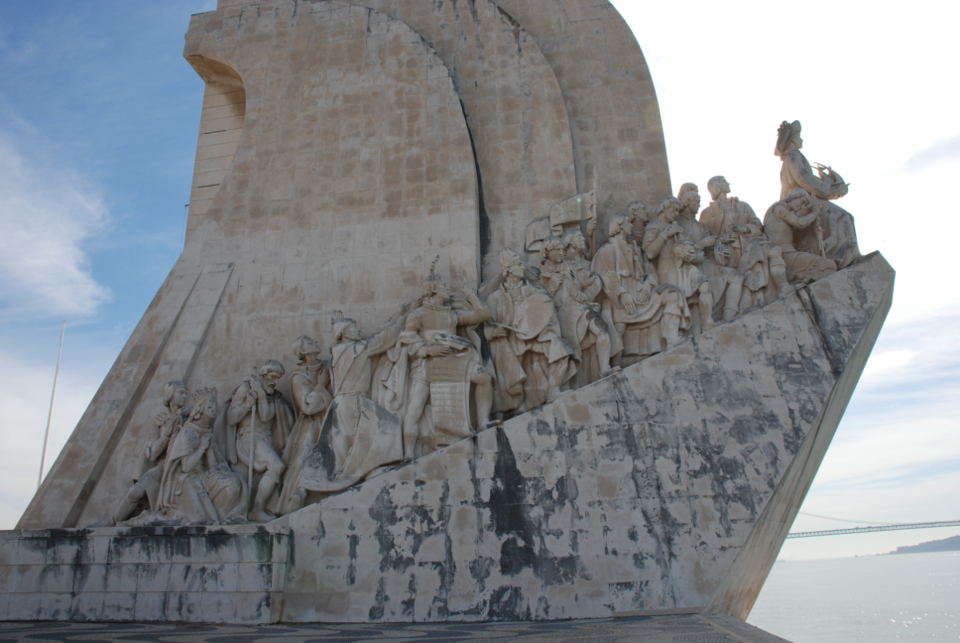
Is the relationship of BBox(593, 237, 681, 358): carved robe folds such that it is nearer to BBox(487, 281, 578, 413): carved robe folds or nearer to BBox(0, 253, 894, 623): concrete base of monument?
BBox(487, 281, 578, 413): carved robe folds

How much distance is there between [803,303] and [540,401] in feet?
9.32

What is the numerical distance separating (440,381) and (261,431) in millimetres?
2060

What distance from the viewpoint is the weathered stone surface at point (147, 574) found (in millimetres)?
5617

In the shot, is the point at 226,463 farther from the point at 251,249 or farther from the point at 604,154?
the point at 604,154

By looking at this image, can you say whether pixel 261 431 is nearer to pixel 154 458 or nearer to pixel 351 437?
pixel 154 458

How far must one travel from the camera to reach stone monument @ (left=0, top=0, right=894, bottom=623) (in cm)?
578

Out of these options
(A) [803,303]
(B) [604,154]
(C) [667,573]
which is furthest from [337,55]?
(C) [667,573]

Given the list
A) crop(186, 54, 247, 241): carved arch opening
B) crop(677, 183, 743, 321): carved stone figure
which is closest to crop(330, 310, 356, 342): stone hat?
crop(186, 54, 247, 241): carved arch opening

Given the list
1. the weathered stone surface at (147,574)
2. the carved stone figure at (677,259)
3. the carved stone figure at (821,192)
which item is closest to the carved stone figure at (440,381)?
the weathered stone surface at (147,574)

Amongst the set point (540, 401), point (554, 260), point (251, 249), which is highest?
point (251, 249)

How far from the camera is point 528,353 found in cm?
723

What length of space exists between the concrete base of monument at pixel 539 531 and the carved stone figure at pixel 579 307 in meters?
0.76

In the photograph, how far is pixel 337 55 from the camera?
9.59 meters

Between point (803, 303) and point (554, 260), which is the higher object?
point (554, 260)
